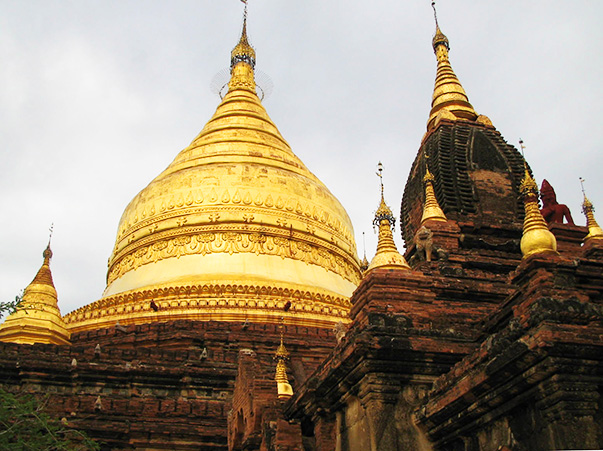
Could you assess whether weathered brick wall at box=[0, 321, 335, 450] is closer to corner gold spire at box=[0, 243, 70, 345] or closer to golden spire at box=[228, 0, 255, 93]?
corner gold spire at box=[0, 243, 70, 345]

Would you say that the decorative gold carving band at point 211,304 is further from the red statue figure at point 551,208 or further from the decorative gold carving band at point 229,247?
the red statue figure at point 551,208

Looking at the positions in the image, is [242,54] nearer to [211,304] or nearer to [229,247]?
[229,247]

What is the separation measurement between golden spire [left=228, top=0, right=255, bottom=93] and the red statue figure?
2250 centimetres

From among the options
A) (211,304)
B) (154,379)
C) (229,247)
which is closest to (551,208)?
(154,379)

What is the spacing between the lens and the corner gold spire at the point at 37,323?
2256 centimetres

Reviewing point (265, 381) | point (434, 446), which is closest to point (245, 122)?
point (265, 381)

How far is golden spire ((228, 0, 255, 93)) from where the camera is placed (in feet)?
121

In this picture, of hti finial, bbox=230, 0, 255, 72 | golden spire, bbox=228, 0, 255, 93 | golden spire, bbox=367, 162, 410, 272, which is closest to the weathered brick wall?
golden spire, bbox=367, 162, 410, 272

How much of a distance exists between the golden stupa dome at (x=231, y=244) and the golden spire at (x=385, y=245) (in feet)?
30.7

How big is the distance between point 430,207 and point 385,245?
2664 mm

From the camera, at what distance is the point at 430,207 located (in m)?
15.9

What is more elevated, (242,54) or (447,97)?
(242,54)

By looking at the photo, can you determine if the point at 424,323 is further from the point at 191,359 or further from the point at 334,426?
the point at 191,359

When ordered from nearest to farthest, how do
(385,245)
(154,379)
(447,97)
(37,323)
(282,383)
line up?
(385,245)
(282,383)
(154,379)
(447,97)
(37,323)
